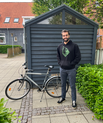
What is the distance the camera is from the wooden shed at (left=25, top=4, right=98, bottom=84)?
13.6ft

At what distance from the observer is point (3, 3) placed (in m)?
26.5

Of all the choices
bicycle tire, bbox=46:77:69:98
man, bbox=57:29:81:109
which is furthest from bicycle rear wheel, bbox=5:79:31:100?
man, bbox=57:29:81:109

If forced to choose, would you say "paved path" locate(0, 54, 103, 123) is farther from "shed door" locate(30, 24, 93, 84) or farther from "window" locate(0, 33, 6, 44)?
"window" locate(0, 33, 6, 44)

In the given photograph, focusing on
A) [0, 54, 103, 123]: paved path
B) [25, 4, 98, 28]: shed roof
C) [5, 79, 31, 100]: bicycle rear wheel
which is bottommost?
[0, 54, 103, 123]: paved path

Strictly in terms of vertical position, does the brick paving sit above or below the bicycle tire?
below

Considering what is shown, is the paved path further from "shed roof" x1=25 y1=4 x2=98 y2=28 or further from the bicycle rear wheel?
"shed roof" x1=25 y1=4 x2=98 y2=28

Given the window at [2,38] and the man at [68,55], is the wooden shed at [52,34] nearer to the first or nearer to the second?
the man at [68,55]

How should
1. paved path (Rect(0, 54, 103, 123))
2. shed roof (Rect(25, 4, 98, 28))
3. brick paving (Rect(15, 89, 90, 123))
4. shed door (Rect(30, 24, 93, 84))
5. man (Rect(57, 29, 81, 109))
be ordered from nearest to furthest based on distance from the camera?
paved path (Rect(0, 54, 103, 123)), brick paving (Rect(15, 89, 90, 123)), man (Rect(57, 29, 81, 109)), shed roof (Rect(25, 4, 98, 28)), shed door (Rect(30, 24, 93, 84))

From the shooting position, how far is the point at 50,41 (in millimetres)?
4293

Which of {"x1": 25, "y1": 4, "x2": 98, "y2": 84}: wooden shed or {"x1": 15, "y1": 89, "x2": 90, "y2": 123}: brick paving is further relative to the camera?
{"x1": 25, "y1": 4, "x2": 98, "y2": 84}: wooden shed

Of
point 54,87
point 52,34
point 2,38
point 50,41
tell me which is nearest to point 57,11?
point 52,34

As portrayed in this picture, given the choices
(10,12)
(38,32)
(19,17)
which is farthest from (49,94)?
(10,12)

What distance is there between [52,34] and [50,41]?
258 millimetres

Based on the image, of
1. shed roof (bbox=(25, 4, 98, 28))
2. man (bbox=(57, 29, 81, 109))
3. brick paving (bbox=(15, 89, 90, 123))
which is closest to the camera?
brick paving (bbox=(15, 89, 90, 123))
